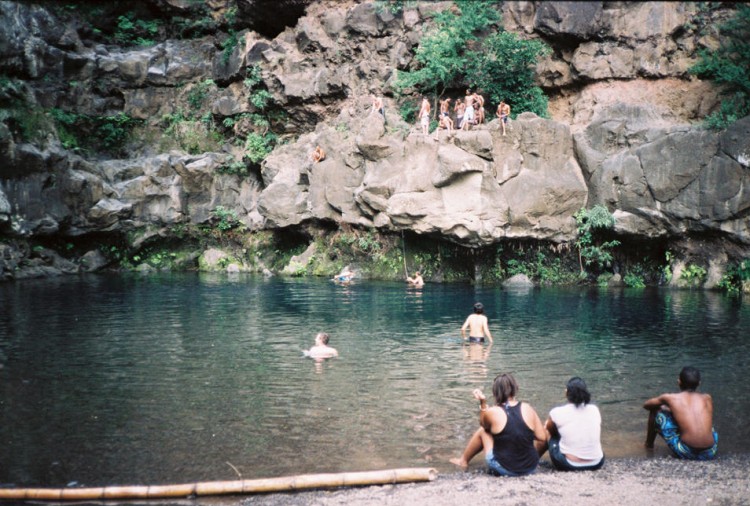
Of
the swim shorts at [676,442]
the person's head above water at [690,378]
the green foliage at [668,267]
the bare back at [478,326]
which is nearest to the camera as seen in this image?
the person's head above water at [690,378]

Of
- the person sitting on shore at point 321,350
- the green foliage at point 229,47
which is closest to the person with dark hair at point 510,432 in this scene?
the person sitting on shore at point 321,350

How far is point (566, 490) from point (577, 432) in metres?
0.78

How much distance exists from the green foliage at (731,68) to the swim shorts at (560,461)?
73.7ft

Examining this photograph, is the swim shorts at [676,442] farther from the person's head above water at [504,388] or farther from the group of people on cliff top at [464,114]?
the group of people on cliff top at [464,114]

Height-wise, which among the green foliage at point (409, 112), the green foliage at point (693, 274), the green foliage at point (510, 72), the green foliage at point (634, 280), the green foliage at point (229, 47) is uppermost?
the green foliage at point (229, 47)

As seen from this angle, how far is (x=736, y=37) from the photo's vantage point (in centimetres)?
2764

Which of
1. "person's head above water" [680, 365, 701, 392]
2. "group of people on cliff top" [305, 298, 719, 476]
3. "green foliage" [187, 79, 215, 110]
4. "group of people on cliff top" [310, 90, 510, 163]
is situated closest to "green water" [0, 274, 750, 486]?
"group of people on cliff top" [305, 298, 719, 476]

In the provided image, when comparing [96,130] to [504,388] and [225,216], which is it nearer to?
[225,216]

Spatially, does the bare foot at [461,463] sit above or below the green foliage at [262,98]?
below

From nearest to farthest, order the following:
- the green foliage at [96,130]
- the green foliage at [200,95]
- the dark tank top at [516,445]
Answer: the dark tank top at [516,445], the green foliage at [96,130], the green foliage at [200,95]

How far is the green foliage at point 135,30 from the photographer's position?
1601 inches

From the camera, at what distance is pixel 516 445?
6.98m

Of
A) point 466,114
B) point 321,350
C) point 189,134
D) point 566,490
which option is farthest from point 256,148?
point 566,490

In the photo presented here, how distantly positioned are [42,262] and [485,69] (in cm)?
2409
